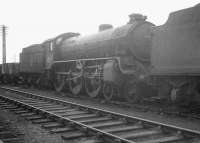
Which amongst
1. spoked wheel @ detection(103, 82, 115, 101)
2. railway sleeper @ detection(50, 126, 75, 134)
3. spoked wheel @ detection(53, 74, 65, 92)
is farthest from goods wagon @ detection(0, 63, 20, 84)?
railway sleeper @ detection(50, 126, 75, 134)

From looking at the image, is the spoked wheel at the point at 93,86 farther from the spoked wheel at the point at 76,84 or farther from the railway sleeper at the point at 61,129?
the railway sleeper at the point at 61,129

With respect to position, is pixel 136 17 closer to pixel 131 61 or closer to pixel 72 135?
pixel 131 61

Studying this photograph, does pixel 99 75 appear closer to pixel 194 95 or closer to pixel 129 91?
pixel 129 91

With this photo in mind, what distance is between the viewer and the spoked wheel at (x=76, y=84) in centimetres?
1382

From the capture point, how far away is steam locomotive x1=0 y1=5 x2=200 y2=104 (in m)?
7.63

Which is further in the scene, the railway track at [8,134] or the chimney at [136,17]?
the chimney at [136,17]

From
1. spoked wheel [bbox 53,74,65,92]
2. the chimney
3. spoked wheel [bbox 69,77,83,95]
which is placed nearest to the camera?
the chimney

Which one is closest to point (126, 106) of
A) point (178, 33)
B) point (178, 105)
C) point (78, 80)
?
point (178, 105)

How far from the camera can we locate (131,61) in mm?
11016

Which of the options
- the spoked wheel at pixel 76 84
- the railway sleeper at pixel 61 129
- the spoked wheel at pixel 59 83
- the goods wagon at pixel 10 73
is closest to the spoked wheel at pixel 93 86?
the spoked wheel at pixel 76 84

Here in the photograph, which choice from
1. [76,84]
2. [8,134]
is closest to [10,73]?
[76,84]

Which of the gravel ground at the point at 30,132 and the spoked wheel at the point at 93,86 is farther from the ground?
the spoked wheel at the point at 93,86

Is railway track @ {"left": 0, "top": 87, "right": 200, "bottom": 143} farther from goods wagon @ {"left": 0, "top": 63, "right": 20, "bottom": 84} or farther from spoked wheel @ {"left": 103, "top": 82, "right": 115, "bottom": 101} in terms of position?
goods wagon @ {"left": 0, "top": 63, "right": 20, "bottom": 84}

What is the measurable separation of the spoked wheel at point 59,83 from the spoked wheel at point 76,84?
0.87 m
